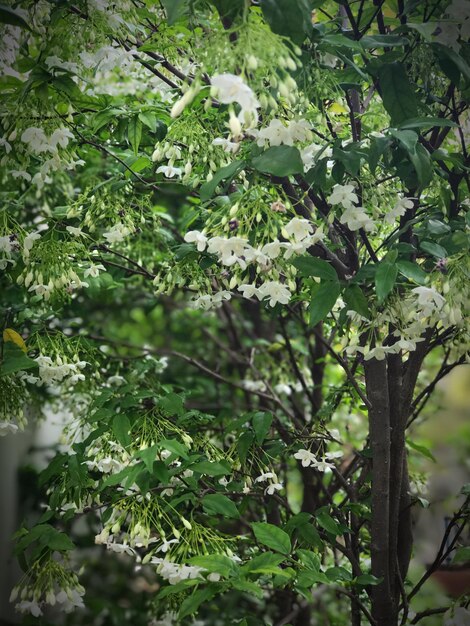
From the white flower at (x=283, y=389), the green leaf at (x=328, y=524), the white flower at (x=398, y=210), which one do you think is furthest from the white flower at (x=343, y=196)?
the white flower at (x=283, y=389)

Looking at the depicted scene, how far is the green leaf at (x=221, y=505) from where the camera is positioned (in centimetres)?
127

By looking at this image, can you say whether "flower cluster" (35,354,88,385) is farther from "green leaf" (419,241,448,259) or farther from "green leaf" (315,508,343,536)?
"green leaf" (419,241,448,259)

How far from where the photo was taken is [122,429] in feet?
4.51

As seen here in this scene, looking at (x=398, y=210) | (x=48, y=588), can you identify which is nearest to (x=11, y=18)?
(x=398, y=210)

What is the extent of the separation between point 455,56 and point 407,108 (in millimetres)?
112

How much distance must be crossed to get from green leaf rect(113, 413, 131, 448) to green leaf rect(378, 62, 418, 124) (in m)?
0.80

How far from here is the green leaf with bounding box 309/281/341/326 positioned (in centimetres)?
115

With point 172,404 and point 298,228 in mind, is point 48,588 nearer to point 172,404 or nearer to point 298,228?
point 172,404

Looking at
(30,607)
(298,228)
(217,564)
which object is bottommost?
(30,607)

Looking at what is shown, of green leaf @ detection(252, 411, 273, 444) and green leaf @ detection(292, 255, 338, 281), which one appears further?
green leaf @ detection(252, 411, 273, 444)

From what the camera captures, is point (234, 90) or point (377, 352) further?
point (377, 352)

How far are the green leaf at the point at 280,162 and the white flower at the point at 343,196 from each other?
0.16 meters

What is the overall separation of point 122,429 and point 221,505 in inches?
10.3

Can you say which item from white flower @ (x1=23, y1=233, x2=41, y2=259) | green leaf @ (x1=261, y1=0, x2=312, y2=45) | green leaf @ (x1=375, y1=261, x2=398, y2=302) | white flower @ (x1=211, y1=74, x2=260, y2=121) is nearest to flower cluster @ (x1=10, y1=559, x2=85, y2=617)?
white flower @ (x1=23, y1=233, x2=41, y2=259)
